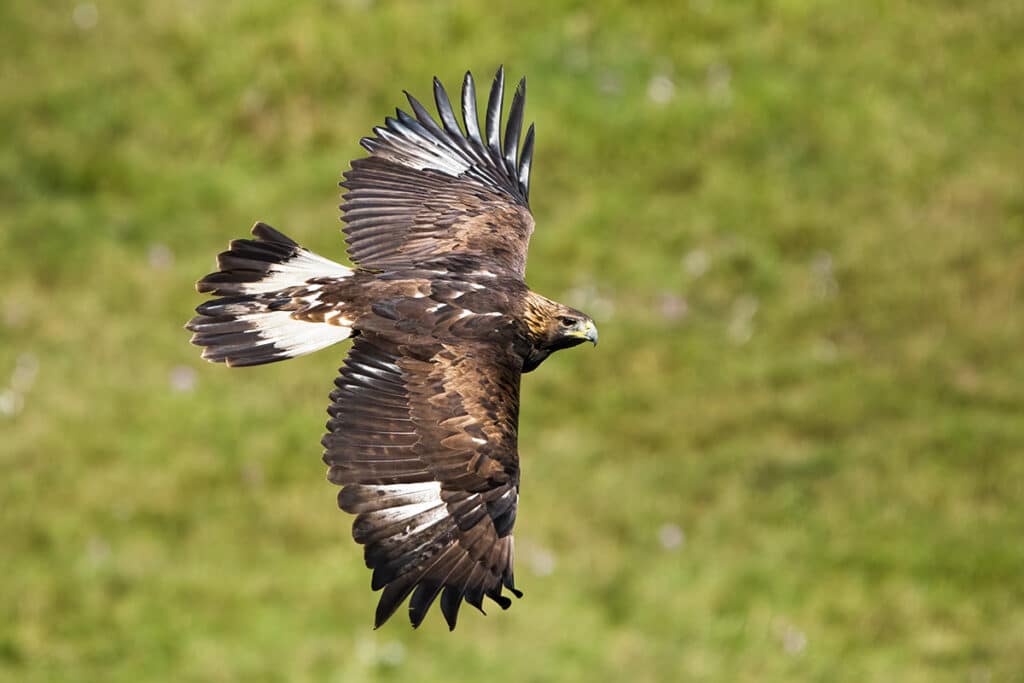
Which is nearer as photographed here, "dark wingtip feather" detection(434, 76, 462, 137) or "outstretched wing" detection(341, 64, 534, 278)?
"outstretched wing" detection(341, 64, 534, 278)

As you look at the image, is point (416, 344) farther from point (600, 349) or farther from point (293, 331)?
point (600, 349)

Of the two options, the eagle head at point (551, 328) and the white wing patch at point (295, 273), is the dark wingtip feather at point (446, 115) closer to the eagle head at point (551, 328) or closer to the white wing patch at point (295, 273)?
the white wing patch at point (295, 273)

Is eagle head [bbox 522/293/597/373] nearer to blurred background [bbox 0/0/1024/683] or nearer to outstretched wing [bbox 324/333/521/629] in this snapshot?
outstretched wing [bbox 324/333/521/629]

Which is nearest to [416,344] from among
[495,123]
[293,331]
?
[293,331]

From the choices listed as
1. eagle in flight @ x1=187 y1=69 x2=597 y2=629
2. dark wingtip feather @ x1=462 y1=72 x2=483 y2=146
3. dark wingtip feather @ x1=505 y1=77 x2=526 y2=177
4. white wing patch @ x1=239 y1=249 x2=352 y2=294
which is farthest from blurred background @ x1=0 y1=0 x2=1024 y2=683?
white wing patch @ x1=239 y1=249 x2=352 y2=294

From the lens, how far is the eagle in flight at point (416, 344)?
8703 mm

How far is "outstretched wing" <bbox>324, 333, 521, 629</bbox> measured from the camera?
8617 millimetres

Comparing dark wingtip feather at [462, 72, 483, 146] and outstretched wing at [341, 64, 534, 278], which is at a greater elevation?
dark wingtip feather at [462, 72, 483, 146]

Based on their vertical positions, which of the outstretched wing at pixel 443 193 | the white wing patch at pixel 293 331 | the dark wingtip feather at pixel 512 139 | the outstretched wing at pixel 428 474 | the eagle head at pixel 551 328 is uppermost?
the dark wingtip feather at pixel 512 139

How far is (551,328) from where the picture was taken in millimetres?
10109

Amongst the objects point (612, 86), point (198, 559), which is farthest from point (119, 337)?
point (612, 86)

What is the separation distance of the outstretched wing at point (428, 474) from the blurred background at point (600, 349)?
5984 mm

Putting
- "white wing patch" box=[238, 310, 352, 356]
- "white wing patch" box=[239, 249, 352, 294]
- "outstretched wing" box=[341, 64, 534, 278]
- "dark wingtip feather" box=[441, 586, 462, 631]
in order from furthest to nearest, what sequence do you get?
"outstretched wing" box=[341, 64, 534, 278]
"white wing patch" box=[239, 249, 352, 294]
"white wing patch" box=[238, 310, 352, 356]
"dark wingtip feather" box=[441, 586, 462, 631]

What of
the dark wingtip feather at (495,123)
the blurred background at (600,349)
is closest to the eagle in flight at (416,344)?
the dark wingtip feather at (495,123)
